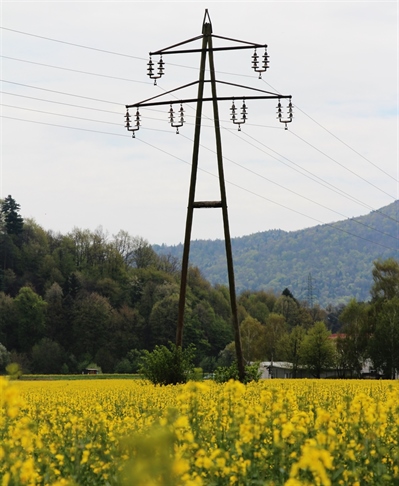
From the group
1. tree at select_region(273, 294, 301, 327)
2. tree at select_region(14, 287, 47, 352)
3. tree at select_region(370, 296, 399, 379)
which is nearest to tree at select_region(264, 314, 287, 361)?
tree at select_region(273, 294, 301, 327)

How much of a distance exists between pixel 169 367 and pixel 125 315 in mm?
80058

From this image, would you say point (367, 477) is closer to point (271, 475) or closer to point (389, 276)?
point (271, 475)

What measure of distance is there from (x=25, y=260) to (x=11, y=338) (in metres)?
17.3

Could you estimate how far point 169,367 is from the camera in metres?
26.5

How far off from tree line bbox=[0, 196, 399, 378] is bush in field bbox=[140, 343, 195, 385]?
4696 centimetres

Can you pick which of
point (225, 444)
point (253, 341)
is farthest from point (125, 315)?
point (225, 444)

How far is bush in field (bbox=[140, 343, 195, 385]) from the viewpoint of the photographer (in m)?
26.4

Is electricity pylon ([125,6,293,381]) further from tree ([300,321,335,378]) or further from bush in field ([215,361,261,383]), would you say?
tree ([300,321,335,378])

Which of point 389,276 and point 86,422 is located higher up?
point 389,276

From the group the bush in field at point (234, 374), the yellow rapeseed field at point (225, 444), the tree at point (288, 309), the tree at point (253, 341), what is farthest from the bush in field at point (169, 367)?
the tree at point (288, 309)

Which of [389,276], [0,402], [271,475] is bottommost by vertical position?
[271,475]

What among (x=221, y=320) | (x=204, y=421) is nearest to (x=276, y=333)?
(x=221, y=320)

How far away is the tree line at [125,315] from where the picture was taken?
85875 millimetres

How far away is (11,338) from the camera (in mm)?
102438
